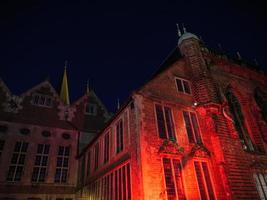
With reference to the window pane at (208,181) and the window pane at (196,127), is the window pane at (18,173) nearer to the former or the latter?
the window pane at (196,127)

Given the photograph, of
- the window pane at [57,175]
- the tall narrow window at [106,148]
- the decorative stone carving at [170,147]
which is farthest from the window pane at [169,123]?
the window pane at [57,175]

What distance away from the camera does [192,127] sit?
1234 cm

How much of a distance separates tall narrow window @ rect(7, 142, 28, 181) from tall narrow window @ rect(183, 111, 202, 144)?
15.3m

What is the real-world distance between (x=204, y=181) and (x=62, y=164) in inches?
563

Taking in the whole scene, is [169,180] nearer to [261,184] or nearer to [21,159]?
[261,184]

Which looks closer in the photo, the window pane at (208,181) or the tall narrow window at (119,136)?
the window pane at (208,181)

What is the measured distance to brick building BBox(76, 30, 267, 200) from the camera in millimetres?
9781

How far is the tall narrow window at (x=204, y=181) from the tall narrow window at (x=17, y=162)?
1546 cm

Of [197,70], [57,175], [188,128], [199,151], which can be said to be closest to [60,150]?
[57,175]

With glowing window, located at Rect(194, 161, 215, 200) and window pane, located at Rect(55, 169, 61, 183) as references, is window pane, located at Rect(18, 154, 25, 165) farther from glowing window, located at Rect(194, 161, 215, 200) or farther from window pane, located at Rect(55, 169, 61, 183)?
glowing window, located at Rect(194, 161, 215, 200)

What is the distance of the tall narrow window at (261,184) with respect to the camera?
11706 mm

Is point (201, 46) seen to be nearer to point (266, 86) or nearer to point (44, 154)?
point (266, 86)

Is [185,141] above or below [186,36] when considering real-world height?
below

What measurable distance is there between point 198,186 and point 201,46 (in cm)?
1123
